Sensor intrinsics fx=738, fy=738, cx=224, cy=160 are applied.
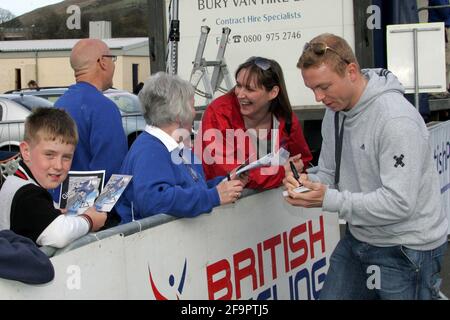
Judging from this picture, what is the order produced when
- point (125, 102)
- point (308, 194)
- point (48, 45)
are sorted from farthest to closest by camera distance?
point (48, 45) < point (125, 102) < point (308, 194)

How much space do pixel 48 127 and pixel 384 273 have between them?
5.30 feet

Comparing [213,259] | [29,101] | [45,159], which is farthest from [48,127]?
[29,101]

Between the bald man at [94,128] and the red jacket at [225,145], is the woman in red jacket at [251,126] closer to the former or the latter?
the red jacket at [225,145]

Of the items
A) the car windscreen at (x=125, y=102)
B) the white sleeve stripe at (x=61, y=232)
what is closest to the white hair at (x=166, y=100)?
the white sleeve stripe at (x=61, y=232)

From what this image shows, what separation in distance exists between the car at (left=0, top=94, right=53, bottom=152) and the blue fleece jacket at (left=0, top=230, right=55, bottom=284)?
354 inches

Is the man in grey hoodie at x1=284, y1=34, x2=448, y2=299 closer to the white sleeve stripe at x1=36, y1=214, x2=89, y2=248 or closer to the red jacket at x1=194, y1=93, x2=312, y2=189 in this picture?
the red jacket at x1=194, y1=93, x2=312, y2=189

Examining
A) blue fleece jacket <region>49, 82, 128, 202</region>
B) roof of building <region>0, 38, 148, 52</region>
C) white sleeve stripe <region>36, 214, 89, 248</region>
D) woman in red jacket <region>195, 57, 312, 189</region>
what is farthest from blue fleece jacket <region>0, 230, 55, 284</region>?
roof of building <region>0, 38, 148, 52</region>

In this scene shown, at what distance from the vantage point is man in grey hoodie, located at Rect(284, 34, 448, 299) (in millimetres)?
3064

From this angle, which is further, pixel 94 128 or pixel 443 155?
pixel 443 155

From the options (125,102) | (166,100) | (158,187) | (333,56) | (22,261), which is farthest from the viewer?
(125,102)

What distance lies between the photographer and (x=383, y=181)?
308cm

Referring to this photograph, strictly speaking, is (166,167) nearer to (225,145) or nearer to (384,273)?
(225,145)

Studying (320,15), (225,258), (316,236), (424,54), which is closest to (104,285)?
(225,258)

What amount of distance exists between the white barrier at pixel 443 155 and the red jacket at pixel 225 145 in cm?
281
